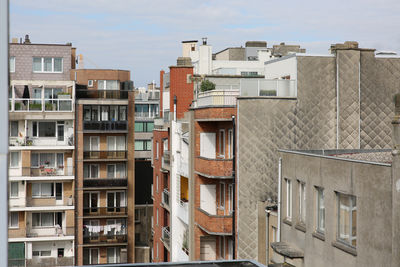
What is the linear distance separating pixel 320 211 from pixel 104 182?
3673cm

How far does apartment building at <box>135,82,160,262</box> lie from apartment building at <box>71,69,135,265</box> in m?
3.92

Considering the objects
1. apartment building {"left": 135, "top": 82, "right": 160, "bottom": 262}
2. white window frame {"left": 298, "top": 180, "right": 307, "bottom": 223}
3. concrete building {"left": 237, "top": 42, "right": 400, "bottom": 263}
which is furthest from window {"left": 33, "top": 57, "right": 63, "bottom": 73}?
white window frame {"left": 298, "top": 180, "right": 307, "bottom": 223}

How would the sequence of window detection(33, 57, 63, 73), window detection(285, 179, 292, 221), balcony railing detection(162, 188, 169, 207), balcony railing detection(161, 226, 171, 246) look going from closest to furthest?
window detection(285, 179, 292, 221)
balcony railing detection(161, 226, 171, 246)
balcony railing detection(162, 188, 169, 207)
window detection(33, 57, 63, 73)

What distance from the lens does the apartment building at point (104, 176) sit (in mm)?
55312

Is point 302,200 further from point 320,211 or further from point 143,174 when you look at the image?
point 143,174

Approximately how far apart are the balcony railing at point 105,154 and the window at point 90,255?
841cm

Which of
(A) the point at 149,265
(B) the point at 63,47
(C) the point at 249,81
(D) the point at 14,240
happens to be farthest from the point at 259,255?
(B) the point at 63,47

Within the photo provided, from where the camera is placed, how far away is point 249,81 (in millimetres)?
31547

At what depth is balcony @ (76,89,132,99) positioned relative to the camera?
5637 cm

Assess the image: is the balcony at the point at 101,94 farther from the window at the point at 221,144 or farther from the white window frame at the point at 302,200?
the white window frame at the point at 302,200

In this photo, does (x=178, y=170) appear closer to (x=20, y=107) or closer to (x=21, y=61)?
(x=20, y=107)

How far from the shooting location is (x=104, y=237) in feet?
184

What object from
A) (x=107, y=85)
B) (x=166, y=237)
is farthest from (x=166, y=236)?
(x=107, y=85)

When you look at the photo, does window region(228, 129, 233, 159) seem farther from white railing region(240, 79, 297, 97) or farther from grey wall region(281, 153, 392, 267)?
grey wall region(281, 153, 392, 267)
